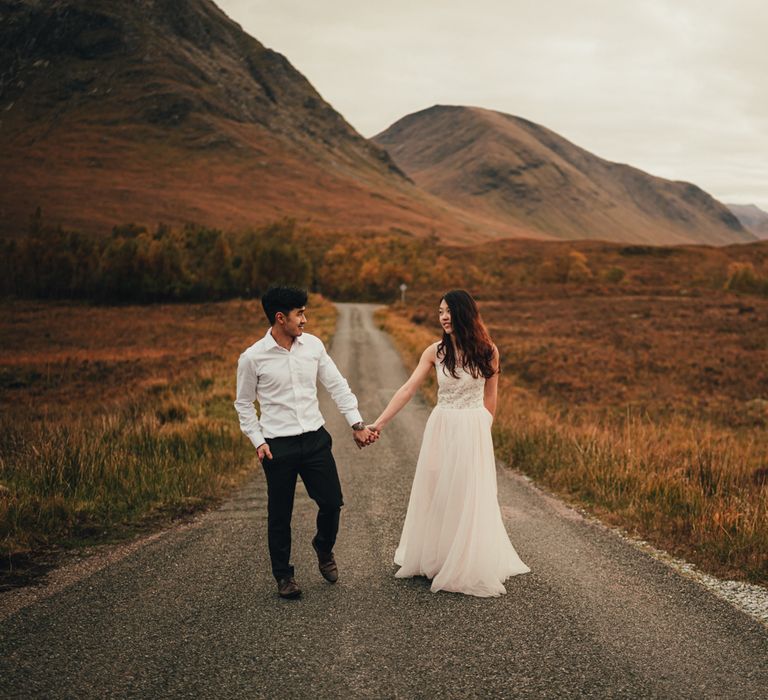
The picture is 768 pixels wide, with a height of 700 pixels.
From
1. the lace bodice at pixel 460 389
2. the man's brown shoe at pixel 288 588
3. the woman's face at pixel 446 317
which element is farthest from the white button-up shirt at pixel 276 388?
the man's brown shoe at pixel 288 588

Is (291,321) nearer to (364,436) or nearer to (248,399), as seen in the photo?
(248,399)

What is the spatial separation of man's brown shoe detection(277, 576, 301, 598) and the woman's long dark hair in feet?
6.83

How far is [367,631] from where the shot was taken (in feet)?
13.7

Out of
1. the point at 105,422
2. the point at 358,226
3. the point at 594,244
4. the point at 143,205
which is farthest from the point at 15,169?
the point at 105,422

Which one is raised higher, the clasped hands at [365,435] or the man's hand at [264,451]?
the clasped hands at [365,435]

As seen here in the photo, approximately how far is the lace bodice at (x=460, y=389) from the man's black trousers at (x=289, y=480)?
109 cm

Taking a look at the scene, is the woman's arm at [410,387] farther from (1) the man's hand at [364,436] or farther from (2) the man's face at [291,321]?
(2) the man's face at [291,321]

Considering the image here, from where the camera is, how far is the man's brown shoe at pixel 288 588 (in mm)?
4703

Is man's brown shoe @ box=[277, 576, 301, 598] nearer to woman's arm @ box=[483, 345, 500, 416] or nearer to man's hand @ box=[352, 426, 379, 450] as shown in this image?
man's hand @ box=[352, 426, 379, 450]

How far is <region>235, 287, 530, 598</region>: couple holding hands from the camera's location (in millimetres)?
4672

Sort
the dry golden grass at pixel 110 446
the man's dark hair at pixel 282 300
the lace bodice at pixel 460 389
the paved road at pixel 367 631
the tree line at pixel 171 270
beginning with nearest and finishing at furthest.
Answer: the paved road at pixel 367 631 < the man's dark hair at pixel 282 300 < the lace bodice at pixel 460 389 < the dry golden grass at pixel 110 446 < the tree line at pixel 171 270

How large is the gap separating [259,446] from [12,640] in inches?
77.1

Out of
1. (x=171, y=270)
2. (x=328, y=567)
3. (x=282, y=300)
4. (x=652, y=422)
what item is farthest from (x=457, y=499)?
(x=171, y=270)

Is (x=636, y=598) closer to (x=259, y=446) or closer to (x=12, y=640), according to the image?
(x=259, y=446)
